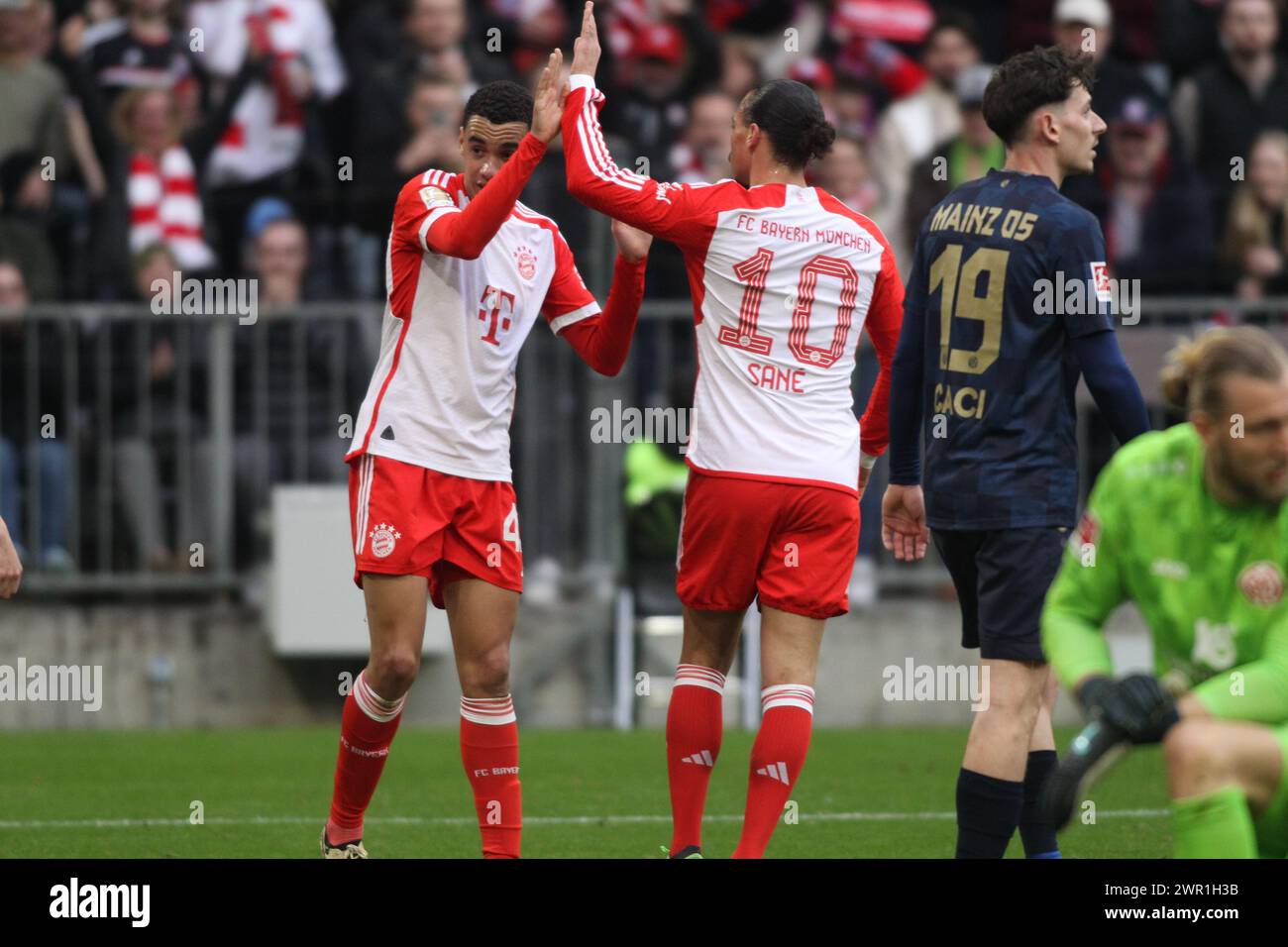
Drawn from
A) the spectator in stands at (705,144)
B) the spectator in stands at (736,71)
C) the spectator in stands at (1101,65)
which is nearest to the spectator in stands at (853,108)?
the spectator in stands at (736,71)

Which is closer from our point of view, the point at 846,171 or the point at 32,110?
the point at 846,171

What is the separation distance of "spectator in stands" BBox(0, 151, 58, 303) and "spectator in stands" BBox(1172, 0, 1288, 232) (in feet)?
23.8

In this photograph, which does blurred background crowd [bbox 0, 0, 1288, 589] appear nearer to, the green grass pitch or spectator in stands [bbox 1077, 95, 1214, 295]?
spectator in stands [bbox 1077, 95, 1214, 295]

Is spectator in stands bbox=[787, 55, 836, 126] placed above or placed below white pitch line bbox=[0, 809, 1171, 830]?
above

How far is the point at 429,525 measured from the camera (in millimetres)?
7227

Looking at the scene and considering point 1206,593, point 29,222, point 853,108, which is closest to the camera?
point 1206,593

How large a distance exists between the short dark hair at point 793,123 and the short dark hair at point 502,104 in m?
0.74

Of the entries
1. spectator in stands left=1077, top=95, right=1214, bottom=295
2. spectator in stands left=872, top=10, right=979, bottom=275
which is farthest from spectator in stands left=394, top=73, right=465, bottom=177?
spectator in stands left=1077, top=95, right=1214, bottom=295

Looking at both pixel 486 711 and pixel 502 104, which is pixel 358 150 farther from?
pixel 486 711

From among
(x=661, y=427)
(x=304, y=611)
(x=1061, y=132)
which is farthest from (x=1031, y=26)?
(x=1061, y=132)

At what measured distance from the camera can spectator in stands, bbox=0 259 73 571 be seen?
1298cm

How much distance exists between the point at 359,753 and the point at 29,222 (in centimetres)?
734

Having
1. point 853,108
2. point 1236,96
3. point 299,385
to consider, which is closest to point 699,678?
point 299,385
